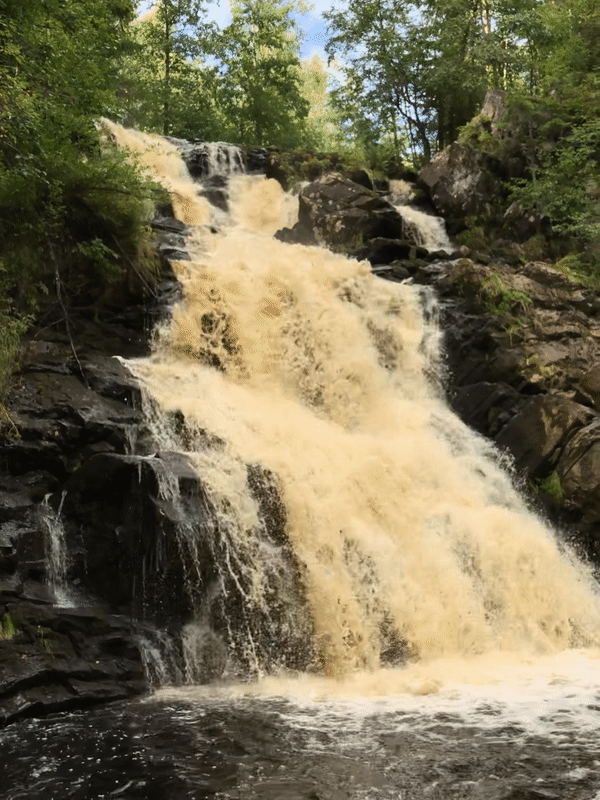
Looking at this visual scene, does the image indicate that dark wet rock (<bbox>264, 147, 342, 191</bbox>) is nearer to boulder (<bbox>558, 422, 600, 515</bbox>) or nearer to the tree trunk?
the tree trunk

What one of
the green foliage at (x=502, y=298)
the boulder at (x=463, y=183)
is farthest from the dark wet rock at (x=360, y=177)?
the green foliage at (x=502, y=298)

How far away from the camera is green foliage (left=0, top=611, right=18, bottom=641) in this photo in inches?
278

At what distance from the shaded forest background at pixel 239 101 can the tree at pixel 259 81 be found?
6 centimetres

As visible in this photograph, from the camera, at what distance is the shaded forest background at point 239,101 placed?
10383 mm

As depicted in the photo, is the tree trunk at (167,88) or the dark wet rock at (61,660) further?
the tree trunk at (167,88)

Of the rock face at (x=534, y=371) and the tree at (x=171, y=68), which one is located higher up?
the tree at (x=171, y=68)

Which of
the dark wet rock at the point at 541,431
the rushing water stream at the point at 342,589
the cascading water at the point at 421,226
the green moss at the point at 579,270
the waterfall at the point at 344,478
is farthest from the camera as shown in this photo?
the cascading water at the point at 421,226

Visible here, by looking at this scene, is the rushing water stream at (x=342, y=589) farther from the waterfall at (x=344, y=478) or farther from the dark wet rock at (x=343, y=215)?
the dark wet rock at (x=343, y=215)

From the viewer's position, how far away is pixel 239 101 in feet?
96.3

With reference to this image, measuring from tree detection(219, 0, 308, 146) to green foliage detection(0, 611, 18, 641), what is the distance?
25.0 metres

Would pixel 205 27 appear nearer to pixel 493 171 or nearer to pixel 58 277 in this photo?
pixel 493 171

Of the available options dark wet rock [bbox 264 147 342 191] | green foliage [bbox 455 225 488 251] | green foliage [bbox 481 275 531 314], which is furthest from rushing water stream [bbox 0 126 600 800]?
dark wet rock [bbox 264 147 342 191]

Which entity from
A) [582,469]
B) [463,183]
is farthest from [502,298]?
[463,183]

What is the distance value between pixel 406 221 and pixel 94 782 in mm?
15875
